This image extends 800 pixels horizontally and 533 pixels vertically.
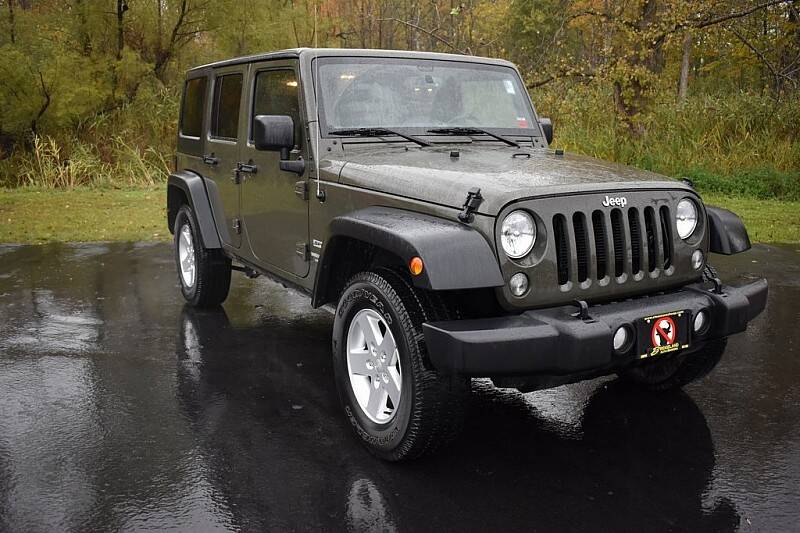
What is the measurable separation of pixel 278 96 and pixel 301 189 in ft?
2.52

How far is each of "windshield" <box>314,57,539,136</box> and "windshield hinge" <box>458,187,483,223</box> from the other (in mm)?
1349

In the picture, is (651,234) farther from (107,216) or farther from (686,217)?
(107,216)

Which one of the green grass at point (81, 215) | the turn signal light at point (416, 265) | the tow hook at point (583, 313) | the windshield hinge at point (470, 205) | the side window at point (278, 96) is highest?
the side window at point (278, 96)

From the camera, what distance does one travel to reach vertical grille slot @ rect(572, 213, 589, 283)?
354 cm

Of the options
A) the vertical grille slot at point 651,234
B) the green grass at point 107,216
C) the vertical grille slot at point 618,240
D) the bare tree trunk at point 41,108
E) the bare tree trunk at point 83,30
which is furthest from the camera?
the bare tree trunk at point 83,30

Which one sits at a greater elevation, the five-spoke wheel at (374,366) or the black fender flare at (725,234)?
the black fender flare at (725,234)

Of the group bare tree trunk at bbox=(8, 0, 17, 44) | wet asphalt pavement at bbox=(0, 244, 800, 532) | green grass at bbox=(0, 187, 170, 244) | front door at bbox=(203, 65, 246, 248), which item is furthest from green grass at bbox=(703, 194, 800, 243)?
bare tree trunk at bbox=(8, 0, 17, 44)

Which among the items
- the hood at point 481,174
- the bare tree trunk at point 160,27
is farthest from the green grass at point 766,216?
the bare tree trunk at point 160,27

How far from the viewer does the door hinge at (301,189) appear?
4.61m

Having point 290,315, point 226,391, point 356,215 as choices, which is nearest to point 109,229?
point 290,315

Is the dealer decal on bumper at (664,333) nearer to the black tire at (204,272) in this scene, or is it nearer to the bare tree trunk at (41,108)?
the black tire at (204,272)

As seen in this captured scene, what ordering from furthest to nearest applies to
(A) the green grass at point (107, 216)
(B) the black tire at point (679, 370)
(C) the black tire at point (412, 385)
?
(A) the green grass at point (107, 216) → (B) the black tire at point (679, 370) → (C) the black tire at point (412, 385)

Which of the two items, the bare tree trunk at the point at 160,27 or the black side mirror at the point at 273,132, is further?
the bare tree trunk at the point at 160,27

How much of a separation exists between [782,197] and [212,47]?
12.9 m
